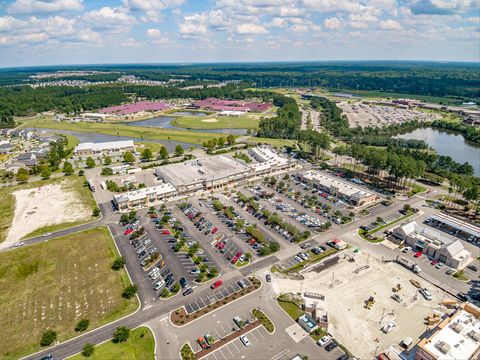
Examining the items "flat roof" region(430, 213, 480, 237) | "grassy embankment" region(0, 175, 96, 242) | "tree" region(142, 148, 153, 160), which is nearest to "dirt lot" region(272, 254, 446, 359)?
"flat roof" region(430, 213, 480, 237)

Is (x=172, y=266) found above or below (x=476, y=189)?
below

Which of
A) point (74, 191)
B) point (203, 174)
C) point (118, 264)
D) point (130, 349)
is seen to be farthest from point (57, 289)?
point (203, 174)

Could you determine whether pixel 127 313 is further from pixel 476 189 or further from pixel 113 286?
pixel 476 189

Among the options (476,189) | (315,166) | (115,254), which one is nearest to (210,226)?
(115,254)

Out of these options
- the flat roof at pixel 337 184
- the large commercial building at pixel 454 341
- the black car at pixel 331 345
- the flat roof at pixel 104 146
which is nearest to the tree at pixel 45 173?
the flat roof at pixel 104 146

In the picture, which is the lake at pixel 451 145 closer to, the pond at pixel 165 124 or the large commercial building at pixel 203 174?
the large commercial building at pixel 203 174

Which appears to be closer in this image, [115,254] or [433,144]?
[115,254]

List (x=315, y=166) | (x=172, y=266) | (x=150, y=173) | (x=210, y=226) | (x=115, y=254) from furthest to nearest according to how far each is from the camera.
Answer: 1. (x=315, y=166)
2. (x=150, y=173)
3. (x=210, y=226)
4. (x=115, y=254)
5. (x=172, y=266)
